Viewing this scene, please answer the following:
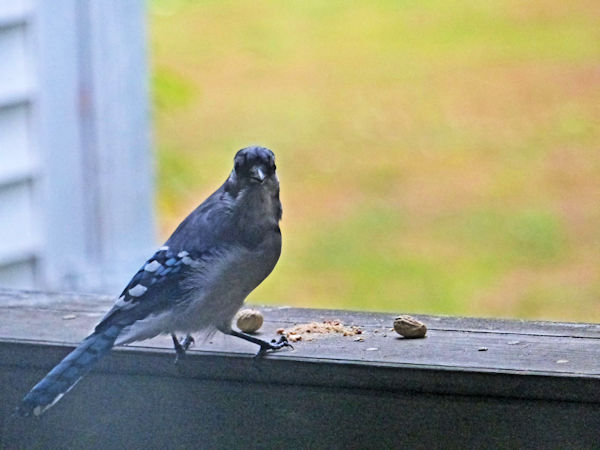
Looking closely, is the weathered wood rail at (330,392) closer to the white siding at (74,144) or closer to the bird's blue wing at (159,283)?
the bird's blue wing at (159,283)

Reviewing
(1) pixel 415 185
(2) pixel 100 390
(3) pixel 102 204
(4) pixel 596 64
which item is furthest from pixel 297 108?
(2) pixel 100 390

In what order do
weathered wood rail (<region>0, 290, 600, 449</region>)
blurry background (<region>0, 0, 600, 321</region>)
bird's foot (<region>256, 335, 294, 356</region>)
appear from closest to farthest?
weathered wood rail (<region>0, 290, 600, 449</region>) → bird's foot (<region>256, 335, 294, 356</region>) → blurry background (<region>0, 0, 600, 321</region>)

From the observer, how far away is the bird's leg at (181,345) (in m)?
2.05

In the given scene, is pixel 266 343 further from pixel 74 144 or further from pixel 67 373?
pixel 74 144

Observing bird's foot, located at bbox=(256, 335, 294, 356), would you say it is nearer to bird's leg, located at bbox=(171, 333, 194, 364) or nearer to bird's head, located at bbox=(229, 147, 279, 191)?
bird's leg, located at bbox=(171, 333, 194, 364)

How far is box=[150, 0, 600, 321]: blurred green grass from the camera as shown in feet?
19.8

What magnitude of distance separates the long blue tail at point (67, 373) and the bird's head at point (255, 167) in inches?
15.3

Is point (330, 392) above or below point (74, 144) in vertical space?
below

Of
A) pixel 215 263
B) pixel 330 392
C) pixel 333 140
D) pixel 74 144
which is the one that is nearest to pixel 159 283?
pixel 215 263

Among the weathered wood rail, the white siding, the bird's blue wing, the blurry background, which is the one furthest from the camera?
the blurry background

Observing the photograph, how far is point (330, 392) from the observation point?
78.1 inches

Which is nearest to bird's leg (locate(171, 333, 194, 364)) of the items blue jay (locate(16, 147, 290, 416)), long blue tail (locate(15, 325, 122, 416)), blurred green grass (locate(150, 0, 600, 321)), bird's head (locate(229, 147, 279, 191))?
blue jay (locate(16, 147, 290, 416))

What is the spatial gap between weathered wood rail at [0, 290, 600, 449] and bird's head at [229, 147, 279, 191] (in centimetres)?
28

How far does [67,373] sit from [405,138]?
558 cm
